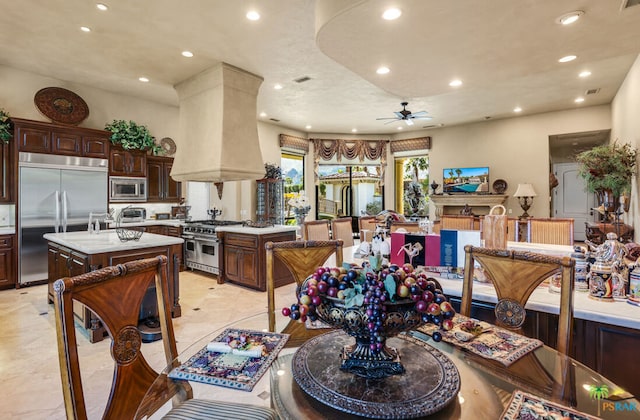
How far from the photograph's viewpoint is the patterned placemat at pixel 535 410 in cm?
82

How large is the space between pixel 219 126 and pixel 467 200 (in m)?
6.16

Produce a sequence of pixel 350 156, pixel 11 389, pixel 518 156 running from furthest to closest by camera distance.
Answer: pixel 350 156 → pixel 518 156 → pixel 11 389

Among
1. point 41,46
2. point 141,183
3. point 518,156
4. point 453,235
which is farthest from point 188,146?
point 518,156

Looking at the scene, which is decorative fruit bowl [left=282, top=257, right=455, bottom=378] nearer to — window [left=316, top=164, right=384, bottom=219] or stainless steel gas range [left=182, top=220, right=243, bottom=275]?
stainless steel gas range [left=182, top=220, right=243, bottom=275]

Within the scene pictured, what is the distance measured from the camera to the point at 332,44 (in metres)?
2.84

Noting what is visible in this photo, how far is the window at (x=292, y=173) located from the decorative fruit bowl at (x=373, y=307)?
733cm

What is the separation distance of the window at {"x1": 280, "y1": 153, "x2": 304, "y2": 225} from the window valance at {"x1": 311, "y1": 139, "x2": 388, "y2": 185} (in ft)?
1.36

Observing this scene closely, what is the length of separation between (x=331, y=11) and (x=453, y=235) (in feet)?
6.14

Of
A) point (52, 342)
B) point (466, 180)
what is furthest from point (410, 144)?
point (52, 342)

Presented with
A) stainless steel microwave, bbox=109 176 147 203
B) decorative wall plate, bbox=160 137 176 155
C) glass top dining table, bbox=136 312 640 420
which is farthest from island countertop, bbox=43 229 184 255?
decorative wall plate, bbox=160 137 176 155

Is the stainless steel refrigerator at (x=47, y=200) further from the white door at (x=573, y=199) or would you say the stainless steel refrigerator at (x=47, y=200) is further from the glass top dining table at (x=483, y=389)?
the white door at (x=573, y=199)

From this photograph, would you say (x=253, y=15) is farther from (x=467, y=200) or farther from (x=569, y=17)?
(x=467, y=200)

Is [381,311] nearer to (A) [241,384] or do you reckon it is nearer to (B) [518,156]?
(A) [241,384]

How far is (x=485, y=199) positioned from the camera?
7770 millimetres
